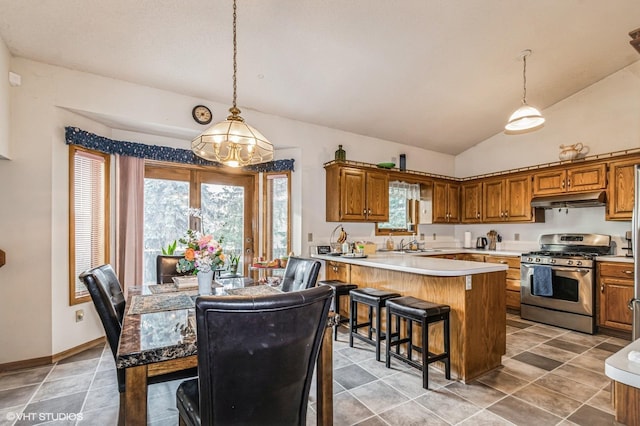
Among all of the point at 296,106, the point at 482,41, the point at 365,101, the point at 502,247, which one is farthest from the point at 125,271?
the point at 502,247

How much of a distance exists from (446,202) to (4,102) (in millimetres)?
5984

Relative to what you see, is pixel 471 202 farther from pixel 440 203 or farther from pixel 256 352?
pixel 256 352

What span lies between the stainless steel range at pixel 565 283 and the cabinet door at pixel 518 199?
617mm

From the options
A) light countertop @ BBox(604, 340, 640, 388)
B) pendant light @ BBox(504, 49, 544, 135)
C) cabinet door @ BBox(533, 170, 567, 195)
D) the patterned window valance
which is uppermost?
pendant light @ BBox(504, 49, 544, 135)

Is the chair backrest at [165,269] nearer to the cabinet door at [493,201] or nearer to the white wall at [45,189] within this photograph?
the white wall at [45,189]

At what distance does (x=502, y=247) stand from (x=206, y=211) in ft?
16.3

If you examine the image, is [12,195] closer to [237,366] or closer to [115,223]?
[115,223]

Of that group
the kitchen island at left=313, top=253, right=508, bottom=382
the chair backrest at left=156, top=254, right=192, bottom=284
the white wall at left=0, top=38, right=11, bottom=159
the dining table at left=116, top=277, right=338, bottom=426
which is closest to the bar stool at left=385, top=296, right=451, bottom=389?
the kitchen island at left=313, top=253, right=508, bottom=382

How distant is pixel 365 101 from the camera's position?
416 cm

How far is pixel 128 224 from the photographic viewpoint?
3588 millimetres

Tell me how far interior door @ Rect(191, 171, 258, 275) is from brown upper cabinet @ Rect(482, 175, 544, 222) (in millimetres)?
4008

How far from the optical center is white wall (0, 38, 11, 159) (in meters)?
2.64

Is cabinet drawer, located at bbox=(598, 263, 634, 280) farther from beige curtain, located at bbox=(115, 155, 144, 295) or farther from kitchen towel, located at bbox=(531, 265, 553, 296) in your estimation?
beige curtain, located at bbox=(115, 155, 144, 295)

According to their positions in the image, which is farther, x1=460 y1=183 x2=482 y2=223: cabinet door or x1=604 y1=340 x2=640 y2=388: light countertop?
x1=460 y1=183 x2=482 y2=223: cabinet door
